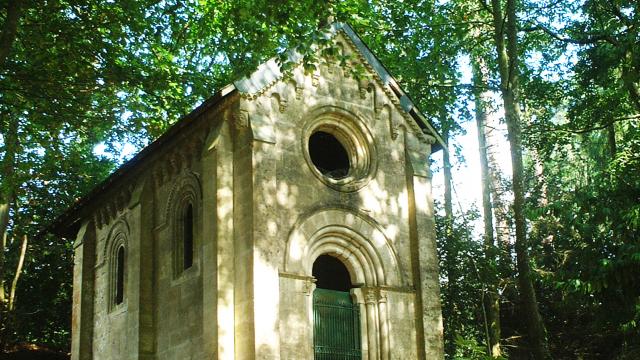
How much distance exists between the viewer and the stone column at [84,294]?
837 inches

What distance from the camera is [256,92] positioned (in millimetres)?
16094

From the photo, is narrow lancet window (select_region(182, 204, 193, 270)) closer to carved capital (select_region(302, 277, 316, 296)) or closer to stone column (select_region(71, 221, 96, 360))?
carved capital (select_region(302, 277, 316, 296))

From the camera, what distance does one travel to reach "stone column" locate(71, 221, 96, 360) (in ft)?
69.8

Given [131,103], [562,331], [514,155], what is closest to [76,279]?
[131,103]

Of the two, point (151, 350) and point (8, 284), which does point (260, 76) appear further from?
point (8, 284)

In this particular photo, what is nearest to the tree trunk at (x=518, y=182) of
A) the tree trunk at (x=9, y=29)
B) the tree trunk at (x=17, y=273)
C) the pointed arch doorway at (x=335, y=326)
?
the pointed arch doorway at (x=335, y=326)

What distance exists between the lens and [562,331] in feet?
86.0

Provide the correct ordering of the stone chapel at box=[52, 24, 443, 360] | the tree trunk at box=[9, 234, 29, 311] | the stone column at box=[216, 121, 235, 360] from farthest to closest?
the tree trunk at box=[9, 234, 29, 311]
the stone chapel at box=[52, 24, 443, 360]
the stone column at box=[216, 121, 235, 360]

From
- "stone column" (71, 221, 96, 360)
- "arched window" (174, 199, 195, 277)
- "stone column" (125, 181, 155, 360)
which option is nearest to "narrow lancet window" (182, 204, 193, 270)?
"arched window" (174, 199, 195, 277)

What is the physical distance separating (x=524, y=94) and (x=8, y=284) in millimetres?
20159

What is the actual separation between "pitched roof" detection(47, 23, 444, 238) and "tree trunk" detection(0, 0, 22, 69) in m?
3.57

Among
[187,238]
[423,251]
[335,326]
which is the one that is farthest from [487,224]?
[187,238]

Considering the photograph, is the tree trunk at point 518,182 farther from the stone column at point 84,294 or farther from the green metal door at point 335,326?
the stone column at point 84,294

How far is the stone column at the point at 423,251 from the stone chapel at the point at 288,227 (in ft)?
0.10
